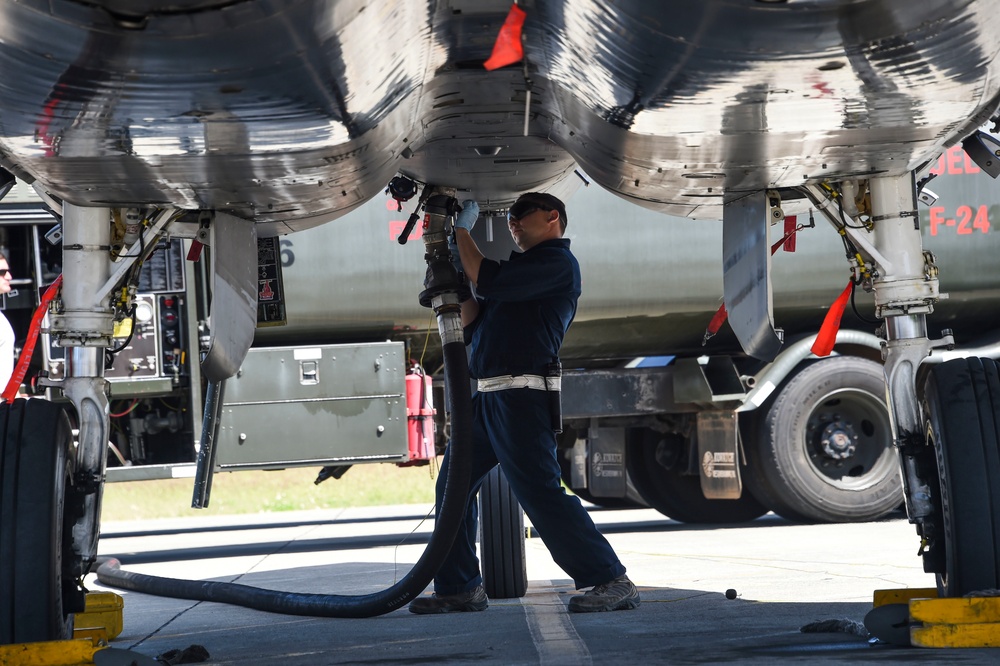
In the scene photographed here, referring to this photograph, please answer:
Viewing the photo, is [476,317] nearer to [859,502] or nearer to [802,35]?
[802,35]

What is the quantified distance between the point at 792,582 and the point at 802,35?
3.58m

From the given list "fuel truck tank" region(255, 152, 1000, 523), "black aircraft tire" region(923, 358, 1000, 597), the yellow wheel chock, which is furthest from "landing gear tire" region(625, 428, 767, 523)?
the yellow wheel chock

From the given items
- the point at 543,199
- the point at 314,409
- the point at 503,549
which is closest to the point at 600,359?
the point at 314,409

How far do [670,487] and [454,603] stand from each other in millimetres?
4871

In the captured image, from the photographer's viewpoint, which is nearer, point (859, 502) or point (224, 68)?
point (224, 68)

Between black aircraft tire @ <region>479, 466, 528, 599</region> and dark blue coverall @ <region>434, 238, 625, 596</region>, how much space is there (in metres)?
0.59

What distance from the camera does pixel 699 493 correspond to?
9.43 m

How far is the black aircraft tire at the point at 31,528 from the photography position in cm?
328

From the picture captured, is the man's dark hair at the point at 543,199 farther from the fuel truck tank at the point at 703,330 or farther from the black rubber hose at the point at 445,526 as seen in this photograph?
the fuel truck tank at the point at 703,330

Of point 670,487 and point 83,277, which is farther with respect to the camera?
point 670,487

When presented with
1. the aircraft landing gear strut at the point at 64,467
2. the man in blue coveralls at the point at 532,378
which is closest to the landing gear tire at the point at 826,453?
the man in blue coveralls at the point at 532,378

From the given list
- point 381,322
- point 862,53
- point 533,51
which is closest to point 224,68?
point 533,51

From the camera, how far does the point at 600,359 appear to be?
895cm

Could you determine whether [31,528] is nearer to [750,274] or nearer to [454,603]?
[454,603]
